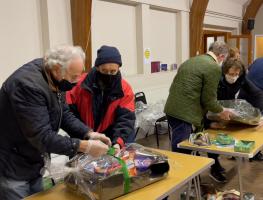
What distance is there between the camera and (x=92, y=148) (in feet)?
4.66

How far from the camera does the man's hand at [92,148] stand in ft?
4.62

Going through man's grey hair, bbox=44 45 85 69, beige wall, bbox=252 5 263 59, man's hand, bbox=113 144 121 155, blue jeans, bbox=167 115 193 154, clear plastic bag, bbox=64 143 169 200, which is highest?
beige wall, bbox=252 5 263 59

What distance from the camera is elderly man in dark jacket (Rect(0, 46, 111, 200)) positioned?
1331mm

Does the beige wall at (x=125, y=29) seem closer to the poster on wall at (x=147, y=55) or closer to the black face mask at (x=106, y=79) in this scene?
the poster on wall at (x=147, y=55)

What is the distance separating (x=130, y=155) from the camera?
5.34ft

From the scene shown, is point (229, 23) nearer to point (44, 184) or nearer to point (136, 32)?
point (136, 32)

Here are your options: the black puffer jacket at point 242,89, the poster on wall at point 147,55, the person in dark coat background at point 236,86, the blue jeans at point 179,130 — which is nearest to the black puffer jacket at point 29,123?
the blue jeans at point 179,130

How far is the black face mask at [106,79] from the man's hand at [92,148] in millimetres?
537

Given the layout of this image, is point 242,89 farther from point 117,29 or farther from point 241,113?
point 117,29

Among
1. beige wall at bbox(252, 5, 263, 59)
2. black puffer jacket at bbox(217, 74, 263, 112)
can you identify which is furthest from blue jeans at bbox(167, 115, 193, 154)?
beige wall at bbox(252, 5, 263, 59)

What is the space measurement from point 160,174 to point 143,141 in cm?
331

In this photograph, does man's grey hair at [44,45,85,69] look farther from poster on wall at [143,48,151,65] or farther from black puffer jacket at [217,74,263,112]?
poster on wall at [143,48,151,65]

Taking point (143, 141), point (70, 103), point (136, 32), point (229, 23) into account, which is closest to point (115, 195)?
point (70, 103)

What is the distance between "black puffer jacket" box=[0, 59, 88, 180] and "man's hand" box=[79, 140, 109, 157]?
32mm
